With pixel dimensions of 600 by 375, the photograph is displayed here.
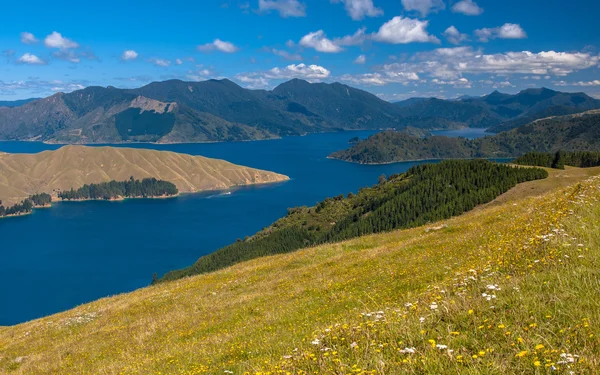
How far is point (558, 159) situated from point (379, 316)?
529 feet

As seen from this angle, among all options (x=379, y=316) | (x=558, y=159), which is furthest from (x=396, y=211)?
(x=379, y=316)

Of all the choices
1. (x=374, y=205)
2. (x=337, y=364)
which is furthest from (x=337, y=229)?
(x=337, y=364)

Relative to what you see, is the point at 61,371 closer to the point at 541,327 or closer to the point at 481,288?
the point at 481,288

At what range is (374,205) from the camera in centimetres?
16388

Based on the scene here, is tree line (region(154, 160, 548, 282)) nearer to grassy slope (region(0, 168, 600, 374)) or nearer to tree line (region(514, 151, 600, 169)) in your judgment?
tree line (region(514, 151, 600, 169))

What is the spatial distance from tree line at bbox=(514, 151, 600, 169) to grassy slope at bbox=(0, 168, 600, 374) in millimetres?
134552

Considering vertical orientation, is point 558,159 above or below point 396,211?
above

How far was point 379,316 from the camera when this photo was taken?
38.4ft

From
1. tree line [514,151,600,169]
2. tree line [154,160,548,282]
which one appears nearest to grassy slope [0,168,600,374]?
tree line [154,160,548,282]

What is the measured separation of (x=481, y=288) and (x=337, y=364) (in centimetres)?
520

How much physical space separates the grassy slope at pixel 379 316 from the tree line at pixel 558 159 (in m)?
135

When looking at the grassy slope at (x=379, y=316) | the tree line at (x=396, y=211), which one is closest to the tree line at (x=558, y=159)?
the tree line at (x=396, y=211)

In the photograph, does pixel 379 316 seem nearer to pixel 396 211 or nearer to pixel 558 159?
pixel 396 211

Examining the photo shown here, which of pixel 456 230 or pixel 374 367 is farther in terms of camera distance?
pixel 456 230
